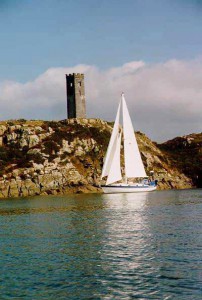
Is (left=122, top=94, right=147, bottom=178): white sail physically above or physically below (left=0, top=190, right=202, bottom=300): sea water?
above

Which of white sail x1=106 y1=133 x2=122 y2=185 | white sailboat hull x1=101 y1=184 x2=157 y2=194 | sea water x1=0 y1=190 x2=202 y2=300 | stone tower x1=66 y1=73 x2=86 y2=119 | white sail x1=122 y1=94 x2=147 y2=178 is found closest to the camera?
sea water x1=0 y1=190 x2=202 y2=300

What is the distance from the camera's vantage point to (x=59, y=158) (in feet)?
420

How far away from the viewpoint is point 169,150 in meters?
175

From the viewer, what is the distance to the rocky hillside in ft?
395

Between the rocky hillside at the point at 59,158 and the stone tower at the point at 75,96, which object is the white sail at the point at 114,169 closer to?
the rocky hillside at the point at 59,158

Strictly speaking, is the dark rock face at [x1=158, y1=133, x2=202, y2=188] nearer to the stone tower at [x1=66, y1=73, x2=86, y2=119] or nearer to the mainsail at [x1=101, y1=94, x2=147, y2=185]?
the stone tower at [x1=66, y1=73, x2=86, y2=119]

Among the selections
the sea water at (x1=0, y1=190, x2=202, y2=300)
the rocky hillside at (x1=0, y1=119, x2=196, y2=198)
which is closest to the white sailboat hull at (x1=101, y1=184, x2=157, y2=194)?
the rocky hillside at (x1=0, y1=119, x2=196, y2=198)

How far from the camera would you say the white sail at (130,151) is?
373 feet

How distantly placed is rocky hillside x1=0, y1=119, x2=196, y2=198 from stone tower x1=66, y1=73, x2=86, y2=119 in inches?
278

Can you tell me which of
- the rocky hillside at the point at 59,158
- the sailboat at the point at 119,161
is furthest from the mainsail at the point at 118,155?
the rocky hillside at the point at 59,158

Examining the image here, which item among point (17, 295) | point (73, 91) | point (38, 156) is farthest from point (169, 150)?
point (17, 295)

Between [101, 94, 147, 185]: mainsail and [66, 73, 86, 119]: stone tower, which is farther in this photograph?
[66, 73, 86, 119]: stone tower

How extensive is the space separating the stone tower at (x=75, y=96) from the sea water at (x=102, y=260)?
10586 cm

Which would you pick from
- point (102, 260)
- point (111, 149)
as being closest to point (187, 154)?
point (111, 149)
